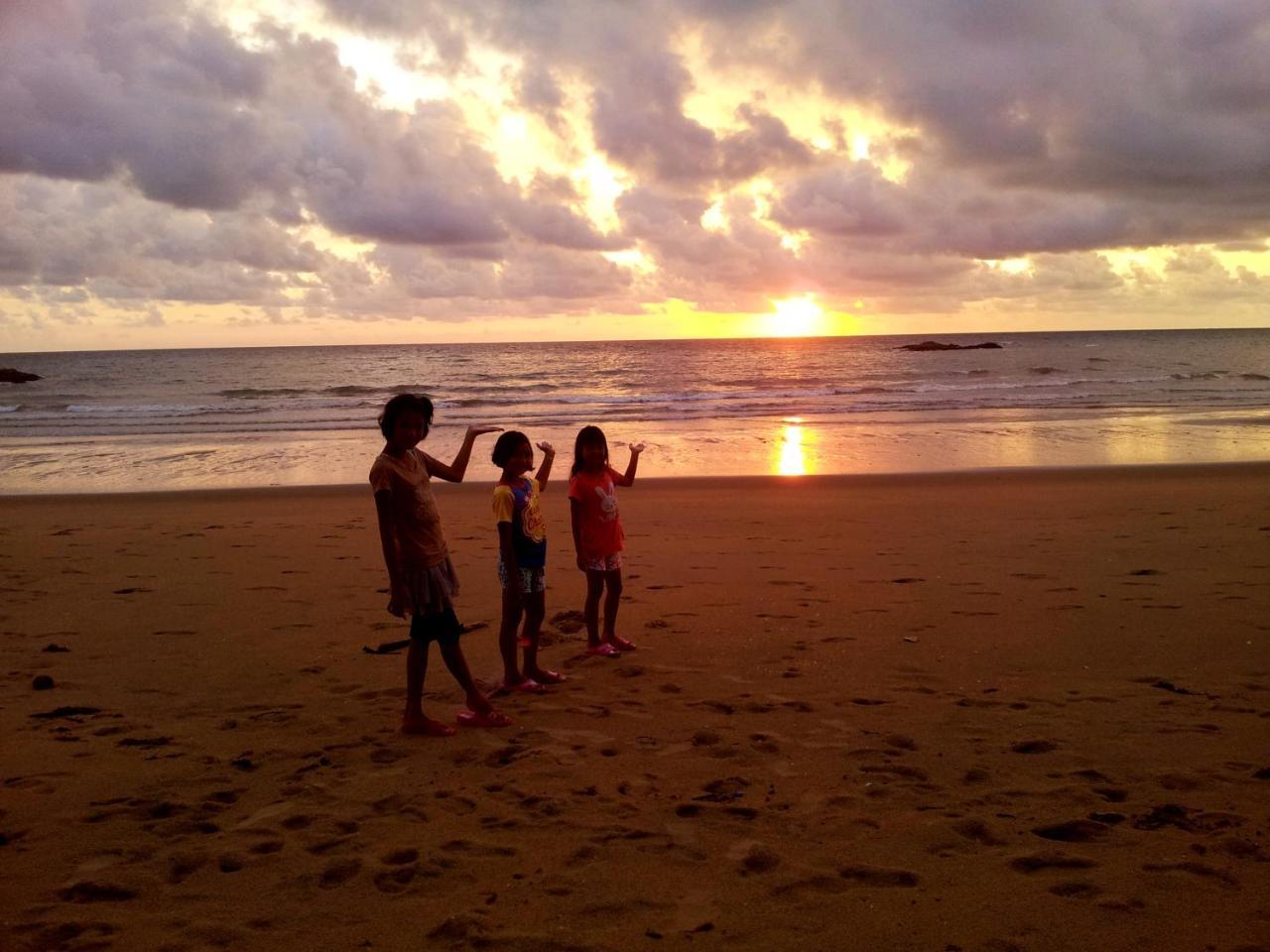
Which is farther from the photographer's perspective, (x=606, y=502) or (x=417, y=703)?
(x=606, y=502)

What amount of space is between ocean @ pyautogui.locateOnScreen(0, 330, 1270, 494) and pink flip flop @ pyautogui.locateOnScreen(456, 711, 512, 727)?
1129 cm

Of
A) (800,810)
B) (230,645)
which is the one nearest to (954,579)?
(800,810)

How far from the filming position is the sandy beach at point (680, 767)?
291 centimetres

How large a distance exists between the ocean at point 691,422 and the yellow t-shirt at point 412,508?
11406mm

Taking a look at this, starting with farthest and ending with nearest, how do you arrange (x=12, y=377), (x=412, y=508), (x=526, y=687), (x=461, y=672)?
(x=12, y=377), (x=526, y=687), (x=461, y=672), (x=412, y=508)

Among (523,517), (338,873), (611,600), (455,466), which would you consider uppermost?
(455,466)

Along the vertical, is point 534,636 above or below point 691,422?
below

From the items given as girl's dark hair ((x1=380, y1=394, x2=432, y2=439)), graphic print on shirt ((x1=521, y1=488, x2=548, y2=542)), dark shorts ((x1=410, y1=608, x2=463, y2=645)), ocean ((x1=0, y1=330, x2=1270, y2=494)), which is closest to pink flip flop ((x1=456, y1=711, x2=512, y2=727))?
dark shorts ((x1=410, y1=608, x2=463, y2=645))

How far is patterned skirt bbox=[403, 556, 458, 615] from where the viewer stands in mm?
4395

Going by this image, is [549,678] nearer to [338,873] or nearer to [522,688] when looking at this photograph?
[522,688]

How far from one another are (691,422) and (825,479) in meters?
12.0

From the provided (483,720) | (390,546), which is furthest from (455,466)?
(483,720)

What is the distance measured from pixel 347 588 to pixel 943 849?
5.58m

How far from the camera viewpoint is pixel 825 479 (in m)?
14.4
